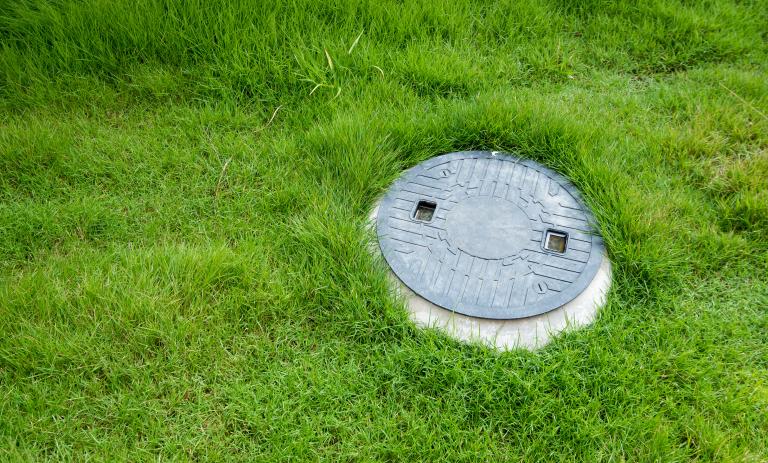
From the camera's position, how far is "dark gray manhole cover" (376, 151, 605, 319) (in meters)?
2.47

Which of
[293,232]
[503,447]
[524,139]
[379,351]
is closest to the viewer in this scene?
[503,447]

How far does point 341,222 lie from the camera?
2643mm

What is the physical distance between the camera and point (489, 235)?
2.64 meters

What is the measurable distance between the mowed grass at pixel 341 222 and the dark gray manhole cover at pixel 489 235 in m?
0.10

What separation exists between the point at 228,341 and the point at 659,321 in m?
1.59

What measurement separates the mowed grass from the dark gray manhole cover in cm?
10

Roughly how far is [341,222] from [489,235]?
601 mm

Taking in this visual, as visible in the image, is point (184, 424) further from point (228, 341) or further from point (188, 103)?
point (188, 103)

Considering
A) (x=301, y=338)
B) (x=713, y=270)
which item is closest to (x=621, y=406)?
(x=713, y=270)

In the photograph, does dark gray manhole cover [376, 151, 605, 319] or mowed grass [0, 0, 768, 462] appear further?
dark gray manhole cover [376, 151, 605, 319]

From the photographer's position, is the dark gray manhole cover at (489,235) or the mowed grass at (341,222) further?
the dark gray manhole cover at (489,235)

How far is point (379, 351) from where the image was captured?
7.72 ft

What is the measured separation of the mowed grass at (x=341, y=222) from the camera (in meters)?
2.17

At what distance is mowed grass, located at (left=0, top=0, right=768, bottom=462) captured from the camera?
2.17 meters
